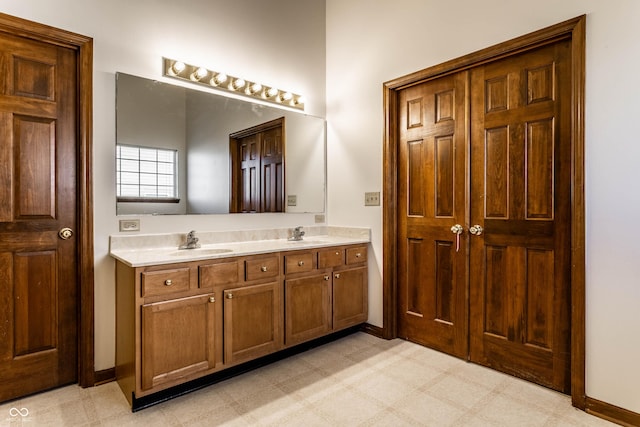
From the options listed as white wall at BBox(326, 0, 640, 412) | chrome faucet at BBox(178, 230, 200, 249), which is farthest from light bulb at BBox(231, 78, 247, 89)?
white wall at BBox(326, 0, 640, 412)

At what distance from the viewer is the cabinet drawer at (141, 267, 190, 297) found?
192 centimetres

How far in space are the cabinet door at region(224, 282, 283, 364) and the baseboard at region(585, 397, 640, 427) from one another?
1.84 meters

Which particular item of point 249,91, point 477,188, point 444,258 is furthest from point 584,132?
point 249,91

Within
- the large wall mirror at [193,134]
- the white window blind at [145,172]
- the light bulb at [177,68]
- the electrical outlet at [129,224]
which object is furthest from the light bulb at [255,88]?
Answer: the electrical outlet at [129,224]

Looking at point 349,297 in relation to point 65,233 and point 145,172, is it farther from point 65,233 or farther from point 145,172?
point 65,233

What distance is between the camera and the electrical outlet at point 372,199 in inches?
120

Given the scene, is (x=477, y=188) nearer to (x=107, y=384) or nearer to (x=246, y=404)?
(x=246, y=404)

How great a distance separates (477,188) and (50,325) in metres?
2.88

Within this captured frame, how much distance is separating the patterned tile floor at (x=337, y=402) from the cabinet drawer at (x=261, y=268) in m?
0.65

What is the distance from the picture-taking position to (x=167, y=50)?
8.28ft

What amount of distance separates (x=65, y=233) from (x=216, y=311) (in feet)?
3.45

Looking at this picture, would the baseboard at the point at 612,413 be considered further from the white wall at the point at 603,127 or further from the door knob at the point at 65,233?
the door knob at the point at 65,233

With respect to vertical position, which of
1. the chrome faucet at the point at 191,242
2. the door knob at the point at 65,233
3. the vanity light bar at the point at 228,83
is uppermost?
the vanity light bar at the point at 228,83

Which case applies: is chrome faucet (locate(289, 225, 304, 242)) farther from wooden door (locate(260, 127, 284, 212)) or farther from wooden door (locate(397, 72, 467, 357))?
wooden door (locate(397, 72, 467, 357))
